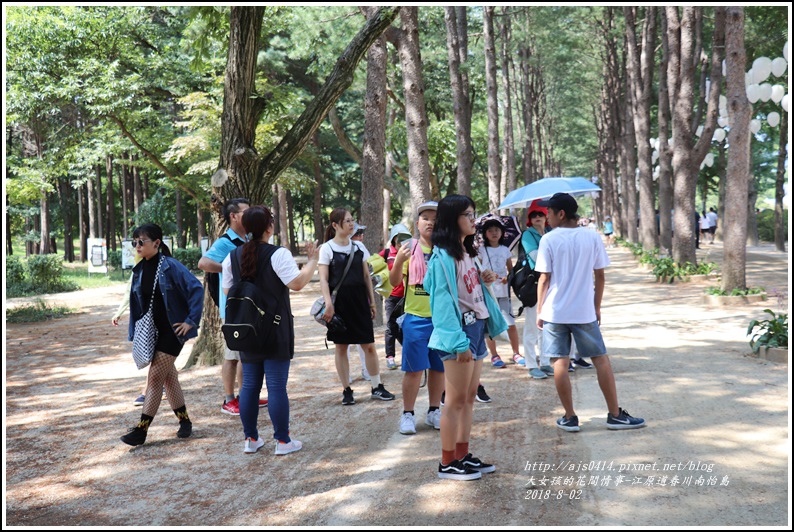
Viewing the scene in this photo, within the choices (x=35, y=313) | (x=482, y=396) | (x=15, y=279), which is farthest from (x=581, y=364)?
(x=15, y=279)

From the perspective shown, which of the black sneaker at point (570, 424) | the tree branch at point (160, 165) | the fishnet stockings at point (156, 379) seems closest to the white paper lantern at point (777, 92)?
the black sneaker at point (570, 424)

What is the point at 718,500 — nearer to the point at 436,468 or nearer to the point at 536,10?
the point at 436,468

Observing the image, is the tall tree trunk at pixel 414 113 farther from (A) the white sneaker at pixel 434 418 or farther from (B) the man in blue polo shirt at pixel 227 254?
(A) the white sneaker at pixel 434 418

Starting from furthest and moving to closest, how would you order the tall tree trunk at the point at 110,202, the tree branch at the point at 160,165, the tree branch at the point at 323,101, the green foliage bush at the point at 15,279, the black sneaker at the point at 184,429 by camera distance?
the tall tree trunk at the point at 110,202
the green foliage bush at the point at 15,279
the tree branch at the point at 160,165
the tree branch at the point at 323,101
the black sneaker at the point at 184,429

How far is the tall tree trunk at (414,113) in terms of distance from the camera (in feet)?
37.8

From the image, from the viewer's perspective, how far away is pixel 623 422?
5754 millimetres

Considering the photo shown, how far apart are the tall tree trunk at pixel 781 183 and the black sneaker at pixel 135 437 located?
24.4 metres

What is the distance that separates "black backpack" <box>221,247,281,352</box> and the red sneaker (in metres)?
1.65

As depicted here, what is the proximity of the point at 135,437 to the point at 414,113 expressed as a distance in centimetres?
730

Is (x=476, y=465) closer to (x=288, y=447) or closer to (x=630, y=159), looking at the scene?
(x=288, y=447)

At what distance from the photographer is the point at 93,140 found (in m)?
24.5

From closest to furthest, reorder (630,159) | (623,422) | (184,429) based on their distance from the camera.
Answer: (623,422), (184,429), (630,159)

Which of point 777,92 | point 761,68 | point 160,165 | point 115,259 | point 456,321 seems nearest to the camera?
point 456,321

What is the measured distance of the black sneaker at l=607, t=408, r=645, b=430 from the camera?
5738 millimetres
